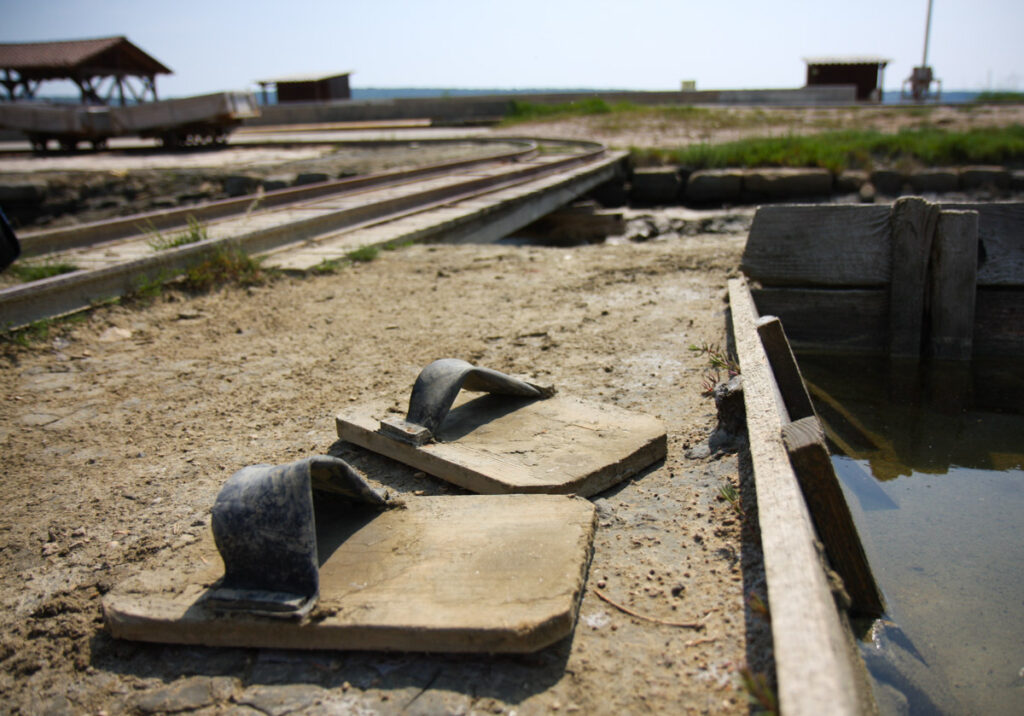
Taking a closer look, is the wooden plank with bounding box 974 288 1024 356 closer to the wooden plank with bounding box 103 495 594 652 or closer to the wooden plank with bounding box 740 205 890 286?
the wooden plank with bounding box 740 205 890 286

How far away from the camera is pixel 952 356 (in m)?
4.30

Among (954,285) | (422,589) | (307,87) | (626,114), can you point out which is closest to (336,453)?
(422,589)

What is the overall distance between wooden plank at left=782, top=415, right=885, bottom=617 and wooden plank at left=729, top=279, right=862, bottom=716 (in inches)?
2.0

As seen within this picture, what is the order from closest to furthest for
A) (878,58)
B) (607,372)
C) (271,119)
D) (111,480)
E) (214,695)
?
(214,695) < (111,480) < (607,372) < (271,119) < (878,58)

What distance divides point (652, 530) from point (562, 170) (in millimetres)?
10990

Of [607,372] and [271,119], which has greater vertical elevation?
[271,119]

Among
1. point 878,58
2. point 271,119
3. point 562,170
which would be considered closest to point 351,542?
point 562,170

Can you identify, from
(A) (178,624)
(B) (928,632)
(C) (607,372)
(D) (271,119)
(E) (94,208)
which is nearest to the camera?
(A) (178,624)

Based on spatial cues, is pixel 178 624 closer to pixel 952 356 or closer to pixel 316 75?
pixel 952 356

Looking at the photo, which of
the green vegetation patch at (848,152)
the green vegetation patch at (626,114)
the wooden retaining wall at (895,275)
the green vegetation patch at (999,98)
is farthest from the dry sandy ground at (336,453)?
the green vegetation patch at (999,98)

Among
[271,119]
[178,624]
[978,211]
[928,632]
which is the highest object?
[271,119]

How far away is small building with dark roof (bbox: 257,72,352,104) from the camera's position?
124 ft

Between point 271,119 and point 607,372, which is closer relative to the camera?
point 607,372

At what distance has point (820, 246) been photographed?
4.40 metres
